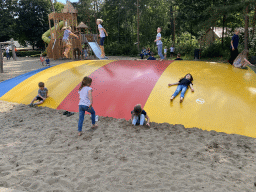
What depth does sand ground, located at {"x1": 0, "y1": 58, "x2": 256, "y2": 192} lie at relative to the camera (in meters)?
2.94

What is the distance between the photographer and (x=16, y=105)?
22.3 feet

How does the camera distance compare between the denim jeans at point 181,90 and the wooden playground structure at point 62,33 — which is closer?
the denim jeans at point 181,90

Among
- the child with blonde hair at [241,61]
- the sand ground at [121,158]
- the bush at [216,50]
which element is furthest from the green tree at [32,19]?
the child with blonde hair at [241,61]

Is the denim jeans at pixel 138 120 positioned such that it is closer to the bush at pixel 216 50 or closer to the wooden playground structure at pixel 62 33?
the wooden playground structure at pixel 62 33

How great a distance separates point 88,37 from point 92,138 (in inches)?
746

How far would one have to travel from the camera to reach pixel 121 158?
3674mm

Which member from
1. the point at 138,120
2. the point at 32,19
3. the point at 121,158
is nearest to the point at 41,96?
the point at 138,120

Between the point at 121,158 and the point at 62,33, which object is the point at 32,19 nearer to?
the point at 62,33

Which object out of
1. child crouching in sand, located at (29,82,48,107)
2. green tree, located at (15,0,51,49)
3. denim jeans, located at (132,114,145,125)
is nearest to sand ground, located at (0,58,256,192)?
denim jeans, located at (132,114,145,125)

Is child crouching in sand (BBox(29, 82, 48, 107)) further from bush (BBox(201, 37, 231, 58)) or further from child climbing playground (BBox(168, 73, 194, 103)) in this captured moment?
bush (BBox(201, 37, 231, 58))

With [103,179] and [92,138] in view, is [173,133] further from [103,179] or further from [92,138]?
[103,179]

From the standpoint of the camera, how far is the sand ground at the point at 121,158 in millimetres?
2941

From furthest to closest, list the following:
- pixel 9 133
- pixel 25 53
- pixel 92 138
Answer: pixel 25 53 < pixel 9 133 < pixel 92 138

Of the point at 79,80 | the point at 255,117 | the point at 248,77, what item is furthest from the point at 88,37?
the point at 255,117
